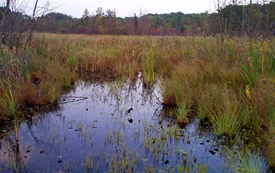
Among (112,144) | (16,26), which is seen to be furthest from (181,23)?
(112,144)

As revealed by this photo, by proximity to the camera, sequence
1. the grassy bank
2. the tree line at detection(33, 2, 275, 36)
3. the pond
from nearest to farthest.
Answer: the pond → the grassy bank → the tree line at detection(33, 2, 275, 36)

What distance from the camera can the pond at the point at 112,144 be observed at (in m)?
3.08

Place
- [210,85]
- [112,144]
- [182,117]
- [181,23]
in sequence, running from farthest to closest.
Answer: [181,23] < [210,85] < [182,117] < [112,144]

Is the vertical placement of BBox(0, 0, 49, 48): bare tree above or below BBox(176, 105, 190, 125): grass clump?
above

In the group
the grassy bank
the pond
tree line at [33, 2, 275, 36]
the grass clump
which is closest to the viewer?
the pond

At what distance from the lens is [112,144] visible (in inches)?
144

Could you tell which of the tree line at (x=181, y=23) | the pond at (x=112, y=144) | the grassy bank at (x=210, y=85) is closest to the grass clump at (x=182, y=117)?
the grassy bank at (x=210, y=85)

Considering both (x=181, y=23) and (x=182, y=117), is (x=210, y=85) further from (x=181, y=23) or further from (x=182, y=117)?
(x=181, y=23)

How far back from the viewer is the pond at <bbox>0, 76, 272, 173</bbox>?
3080 mm

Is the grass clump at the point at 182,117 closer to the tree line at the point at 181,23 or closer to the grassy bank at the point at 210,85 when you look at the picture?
the grassy bank at the point at 210,85

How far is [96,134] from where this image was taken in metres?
4.01

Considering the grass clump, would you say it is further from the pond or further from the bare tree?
the bare tree


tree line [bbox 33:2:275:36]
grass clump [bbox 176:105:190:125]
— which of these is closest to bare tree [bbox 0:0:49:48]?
tree line [bbox 33:2:275:36]

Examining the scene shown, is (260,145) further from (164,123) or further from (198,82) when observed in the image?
(198,82)
